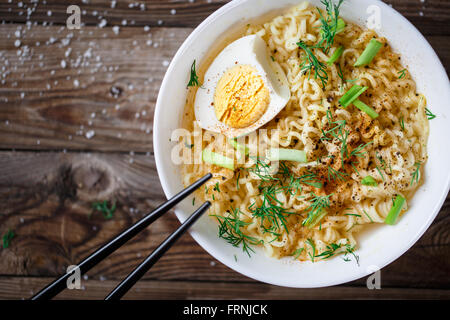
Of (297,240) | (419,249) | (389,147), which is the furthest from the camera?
(419,249)

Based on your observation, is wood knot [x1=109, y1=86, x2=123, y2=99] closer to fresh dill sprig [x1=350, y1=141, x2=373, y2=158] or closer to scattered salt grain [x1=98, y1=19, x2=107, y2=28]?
scattered salt grain [x1=98, y1=19, x2=107, y2=28]

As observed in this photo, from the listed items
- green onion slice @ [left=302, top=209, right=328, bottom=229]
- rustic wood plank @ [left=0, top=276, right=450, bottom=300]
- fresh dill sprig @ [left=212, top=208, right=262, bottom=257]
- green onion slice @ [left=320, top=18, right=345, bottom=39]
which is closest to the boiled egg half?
green onion slice @ [left=320, top=18, right=345, bottom=39]

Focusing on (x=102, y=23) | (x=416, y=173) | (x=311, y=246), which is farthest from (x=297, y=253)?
(x=102, y=23)

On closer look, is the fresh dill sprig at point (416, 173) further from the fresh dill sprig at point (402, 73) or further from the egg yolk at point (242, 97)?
the egg yolk at point (242, 97)
